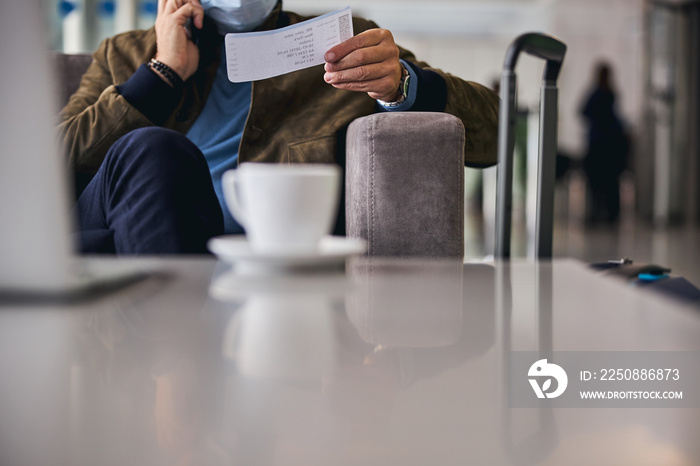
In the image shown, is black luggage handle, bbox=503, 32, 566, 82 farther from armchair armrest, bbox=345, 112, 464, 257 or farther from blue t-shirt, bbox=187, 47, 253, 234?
blue t-shirt, bbox=187, 47, 253, 234

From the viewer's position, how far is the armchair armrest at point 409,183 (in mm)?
849

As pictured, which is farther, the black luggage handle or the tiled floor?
the tiled floor

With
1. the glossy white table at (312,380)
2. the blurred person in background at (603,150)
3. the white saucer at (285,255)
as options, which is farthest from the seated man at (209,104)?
the blurred person in background at (603,150)

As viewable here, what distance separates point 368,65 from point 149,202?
398 mm

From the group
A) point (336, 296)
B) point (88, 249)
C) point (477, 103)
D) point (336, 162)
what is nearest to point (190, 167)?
point (88, 249)

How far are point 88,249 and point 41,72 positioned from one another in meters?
0.38

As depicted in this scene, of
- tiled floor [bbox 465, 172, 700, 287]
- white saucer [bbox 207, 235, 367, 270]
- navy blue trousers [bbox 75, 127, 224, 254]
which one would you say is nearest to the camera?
white saucer [bbox 207, 235, 367, 270]

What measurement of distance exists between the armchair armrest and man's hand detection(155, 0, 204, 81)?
25cm

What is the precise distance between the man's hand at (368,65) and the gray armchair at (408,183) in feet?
0.19

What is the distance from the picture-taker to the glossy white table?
0.19 m

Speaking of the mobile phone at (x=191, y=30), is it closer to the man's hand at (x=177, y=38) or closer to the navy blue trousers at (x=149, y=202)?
the man's hand at (x=177, y=38)

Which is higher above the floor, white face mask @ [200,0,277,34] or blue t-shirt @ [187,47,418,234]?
white face mask @ [200,0,277,34]

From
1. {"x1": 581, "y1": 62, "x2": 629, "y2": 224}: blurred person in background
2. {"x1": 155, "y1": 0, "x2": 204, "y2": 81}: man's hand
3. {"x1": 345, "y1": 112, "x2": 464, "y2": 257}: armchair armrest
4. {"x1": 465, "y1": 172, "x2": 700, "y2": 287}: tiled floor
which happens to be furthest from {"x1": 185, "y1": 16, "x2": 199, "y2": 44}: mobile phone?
{"x1": 581, "y1": 62, "x2": 629, "y2": 224}: blurred person in background

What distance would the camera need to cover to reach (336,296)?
1.24ft
